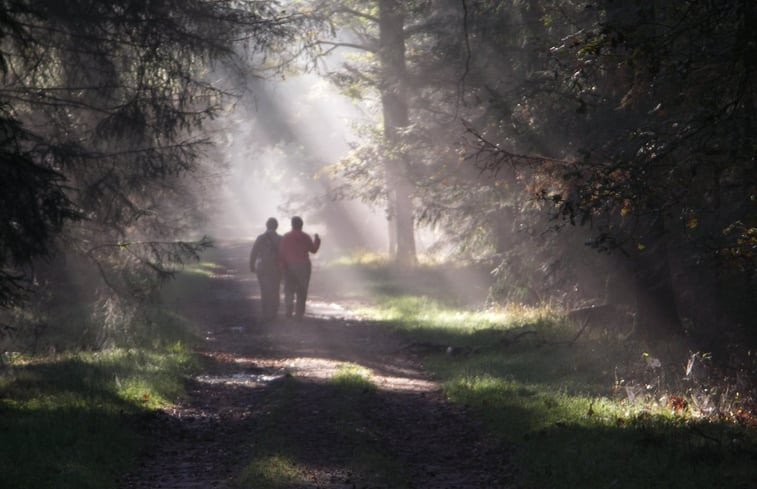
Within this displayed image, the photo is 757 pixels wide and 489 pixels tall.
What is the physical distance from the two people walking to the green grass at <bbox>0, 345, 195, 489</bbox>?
530 centimetres

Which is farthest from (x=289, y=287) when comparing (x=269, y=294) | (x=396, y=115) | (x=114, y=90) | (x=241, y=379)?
(x=396, y=115)

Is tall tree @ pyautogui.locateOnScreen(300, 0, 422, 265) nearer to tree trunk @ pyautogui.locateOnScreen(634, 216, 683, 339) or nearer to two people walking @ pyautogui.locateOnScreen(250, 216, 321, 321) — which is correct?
two people walking @ pyautogui.locateOnScreen(250, 216, 321, 321)

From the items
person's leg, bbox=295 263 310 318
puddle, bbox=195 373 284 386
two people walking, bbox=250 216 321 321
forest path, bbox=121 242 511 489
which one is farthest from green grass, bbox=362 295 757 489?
two people walking, bbox=250 216 321 321

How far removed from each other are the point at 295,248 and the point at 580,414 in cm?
1051

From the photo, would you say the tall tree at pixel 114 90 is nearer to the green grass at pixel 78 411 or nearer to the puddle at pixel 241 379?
the green grass at pixel 78 411

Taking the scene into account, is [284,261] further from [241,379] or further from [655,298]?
[655,298]

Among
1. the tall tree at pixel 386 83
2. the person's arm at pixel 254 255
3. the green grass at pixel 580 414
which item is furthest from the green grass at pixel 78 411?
the tall tree at pixel 386 83

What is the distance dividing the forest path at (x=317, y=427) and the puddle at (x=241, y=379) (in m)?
0.02

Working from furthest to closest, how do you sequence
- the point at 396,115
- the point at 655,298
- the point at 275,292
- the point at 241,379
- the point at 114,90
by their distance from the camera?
1. the point at 396,115
2. the point at 275,292
3. the point at 114,90
4. the point at 655,298
5. the point at 241,379

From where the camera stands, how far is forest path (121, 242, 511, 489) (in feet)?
25.7

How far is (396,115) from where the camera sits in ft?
90.4

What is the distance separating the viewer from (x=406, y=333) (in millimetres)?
18000

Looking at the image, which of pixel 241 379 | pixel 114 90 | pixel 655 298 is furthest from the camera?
pixel 114 90

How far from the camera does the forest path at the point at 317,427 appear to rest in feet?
25.7
